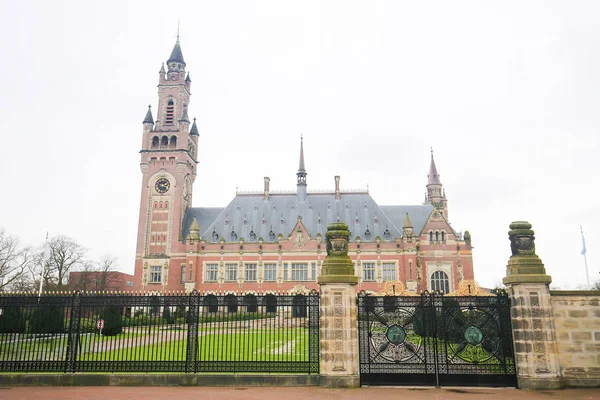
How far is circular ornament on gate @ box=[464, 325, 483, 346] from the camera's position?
12.5m

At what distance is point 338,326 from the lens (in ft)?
41.0

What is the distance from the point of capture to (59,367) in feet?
42.4

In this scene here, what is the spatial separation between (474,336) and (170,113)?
55.8 m

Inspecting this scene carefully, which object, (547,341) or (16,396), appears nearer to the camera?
(16,396)

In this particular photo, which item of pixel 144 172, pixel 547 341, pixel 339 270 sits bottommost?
pixel 547 341

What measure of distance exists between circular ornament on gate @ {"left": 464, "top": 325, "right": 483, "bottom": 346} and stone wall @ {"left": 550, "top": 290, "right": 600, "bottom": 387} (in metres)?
2.02

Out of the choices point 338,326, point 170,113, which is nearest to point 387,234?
point 170,113

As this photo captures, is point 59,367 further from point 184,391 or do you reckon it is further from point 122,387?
point 184,391

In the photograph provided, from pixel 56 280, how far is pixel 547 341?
230 ft

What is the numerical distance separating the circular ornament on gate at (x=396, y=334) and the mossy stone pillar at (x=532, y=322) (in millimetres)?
2979

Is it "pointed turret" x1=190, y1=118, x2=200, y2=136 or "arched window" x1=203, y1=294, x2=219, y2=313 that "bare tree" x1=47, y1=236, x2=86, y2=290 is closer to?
"pointed turret" x1=190, y1=118, x2=200, y2=136

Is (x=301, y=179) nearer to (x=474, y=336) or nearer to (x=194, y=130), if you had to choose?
(x=194, y=130)

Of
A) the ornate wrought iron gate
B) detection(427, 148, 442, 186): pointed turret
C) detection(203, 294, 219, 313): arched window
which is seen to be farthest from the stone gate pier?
detection(427, 148, 442, 186): pointed turret

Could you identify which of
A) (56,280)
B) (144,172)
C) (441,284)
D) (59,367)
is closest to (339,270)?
(59,367)
